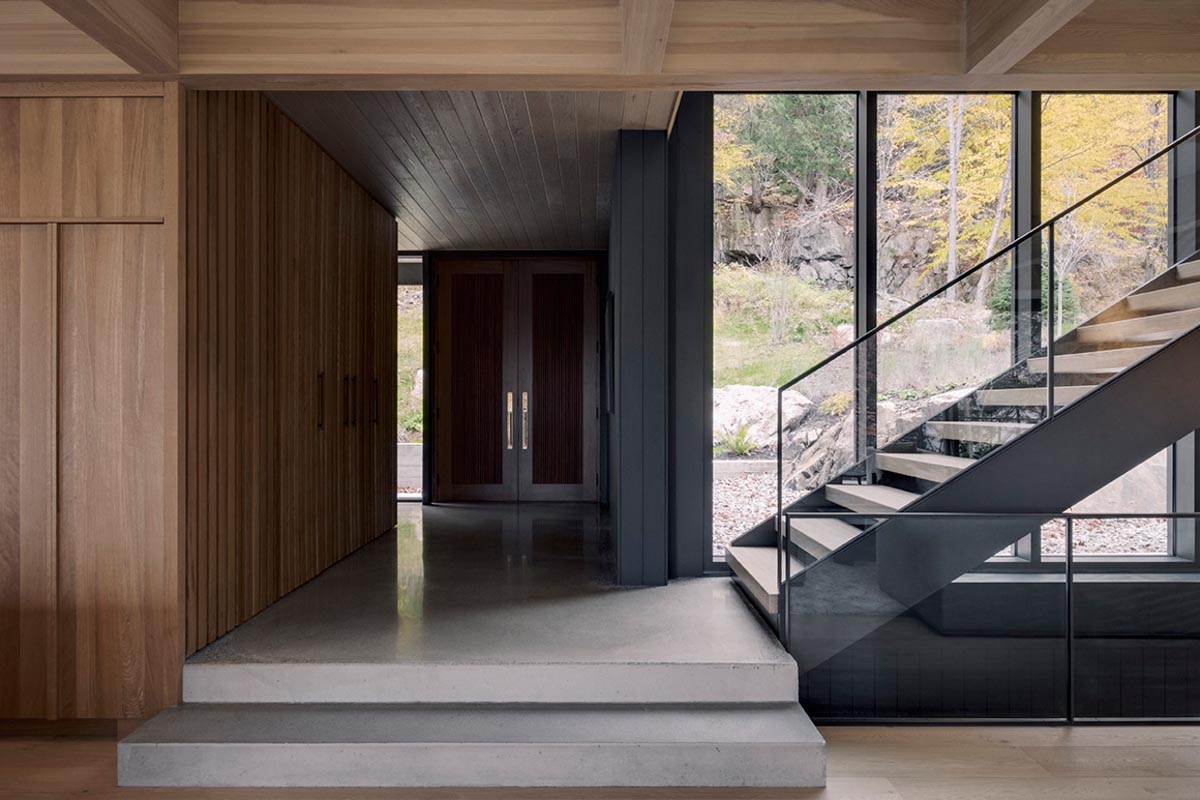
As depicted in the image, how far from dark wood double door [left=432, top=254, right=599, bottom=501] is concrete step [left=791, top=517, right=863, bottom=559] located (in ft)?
16.0

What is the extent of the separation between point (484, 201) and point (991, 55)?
3785mm

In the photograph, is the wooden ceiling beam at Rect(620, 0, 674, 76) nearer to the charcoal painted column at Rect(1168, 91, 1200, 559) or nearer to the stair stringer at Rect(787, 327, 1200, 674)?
the stair stringer at Rect(787, 327, 1200, 674)

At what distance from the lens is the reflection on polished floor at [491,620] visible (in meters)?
3.37

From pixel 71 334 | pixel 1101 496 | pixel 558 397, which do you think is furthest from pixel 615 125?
pixel 558 397

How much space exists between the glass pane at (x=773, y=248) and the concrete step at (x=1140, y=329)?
4.84 feet

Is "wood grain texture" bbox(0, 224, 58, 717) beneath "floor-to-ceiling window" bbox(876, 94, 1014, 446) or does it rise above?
beneath

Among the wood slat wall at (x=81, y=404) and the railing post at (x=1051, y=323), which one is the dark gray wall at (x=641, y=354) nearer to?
the railing post at (x=1051, y=323)

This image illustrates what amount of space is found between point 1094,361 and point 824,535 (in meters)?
1.51

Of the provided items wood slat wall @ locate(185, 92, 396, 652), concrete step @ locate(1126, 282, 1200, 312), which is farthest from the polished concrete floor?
concrete step @ locate(1126, 282, 1200, 312)

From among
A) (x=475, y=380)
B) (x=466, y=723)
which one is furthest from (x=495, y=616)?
(x=475, y=380)

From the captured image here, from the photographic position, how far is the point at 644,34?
297 cm

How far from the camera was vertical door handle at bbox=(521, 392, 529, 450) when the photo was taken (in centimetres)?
848

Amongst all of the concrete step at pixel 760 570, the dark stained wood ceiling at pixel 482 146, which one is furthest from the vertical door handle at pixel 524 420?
the concrete step at pixel 760 570

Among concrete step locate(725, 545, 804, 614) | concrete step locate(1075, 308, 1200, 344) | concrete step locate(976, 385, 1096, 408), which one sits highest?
concrete step locate(1075, 308, 1200, 344)
